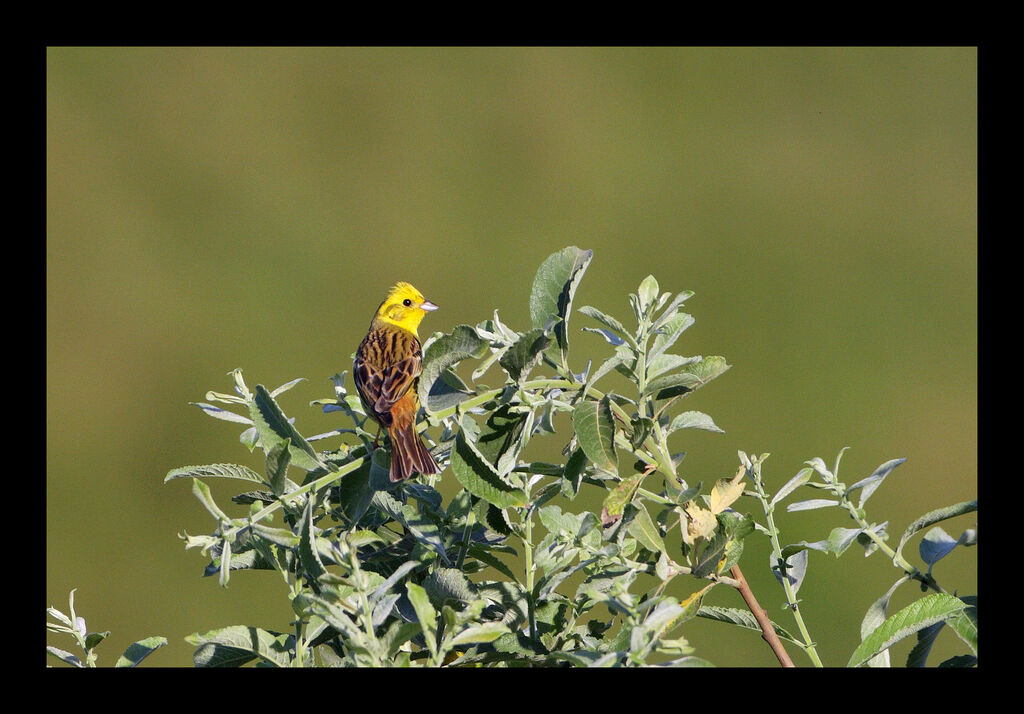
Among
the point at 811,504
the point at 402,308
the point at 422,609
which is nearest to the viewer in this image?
the point at 422,609

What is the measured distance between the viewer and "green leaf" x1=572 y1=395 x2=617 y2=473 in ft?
3.26

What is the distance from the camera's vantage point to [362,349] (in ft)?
6.45

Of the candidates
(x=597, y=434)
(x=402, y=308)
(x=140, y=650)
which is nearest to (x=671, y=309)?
(x=597, y=434)

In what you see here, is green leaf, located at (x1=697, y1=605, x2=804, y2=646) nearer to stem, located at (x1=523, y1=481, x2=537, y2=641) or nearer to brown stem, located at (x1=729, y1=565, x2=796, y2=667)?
brown stem, located at (x1=729, y1=565, x2=796, y2=667)

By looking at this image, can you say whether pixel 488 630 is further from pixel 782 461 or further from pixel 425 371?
pixel 782 461

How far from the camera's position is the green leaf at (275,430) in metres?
1.09

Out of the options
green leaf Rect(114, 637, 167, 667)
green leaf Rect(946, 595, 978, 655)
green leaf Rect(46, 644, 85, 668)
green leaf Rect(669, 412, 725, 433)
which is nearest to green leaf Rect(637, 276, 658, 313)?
green leaf Rect(669, 412, 725, 433)

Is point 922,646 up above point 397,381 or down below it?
below

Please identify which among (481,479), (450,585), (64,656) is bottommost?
(64,656)

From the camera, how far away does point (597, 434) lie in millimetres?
996

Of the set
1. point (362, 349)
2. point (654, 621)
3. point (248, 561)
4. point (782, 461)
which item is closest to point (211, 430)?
point (782, 461)

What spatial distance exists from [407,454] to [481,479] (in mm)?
168

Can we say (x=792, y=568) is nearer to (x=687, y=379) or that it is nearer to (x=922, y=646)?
(x=922, y=646)

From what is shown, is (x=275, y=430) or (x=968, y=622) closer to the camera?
(x=968, y=622)
